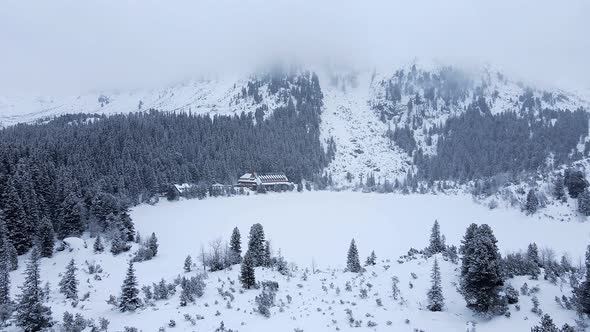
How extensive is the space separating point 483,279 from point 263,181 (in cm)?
12299

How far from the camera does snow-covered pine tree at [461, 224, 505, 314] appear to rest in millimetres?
25984

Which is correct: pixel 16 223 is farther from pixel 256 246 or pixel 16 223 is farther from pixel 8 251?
pixel 256 246

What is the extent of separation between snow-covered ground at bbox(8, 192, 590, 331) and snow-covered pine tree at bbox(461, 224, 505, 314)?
1006 mm

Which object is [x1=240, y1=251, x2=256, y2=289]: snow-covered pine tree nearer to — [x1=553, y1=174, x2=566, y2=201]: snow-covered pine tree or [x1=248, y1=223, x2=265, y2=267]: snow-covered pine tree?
Answer: [x1=248, y1=223, x2=265, y2=267]: snow-covered pine tree

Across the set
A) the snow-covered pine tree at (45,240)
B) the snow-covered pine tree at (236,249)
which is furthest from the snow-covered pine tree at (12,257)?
the snow-covered pine tree at (236,249)

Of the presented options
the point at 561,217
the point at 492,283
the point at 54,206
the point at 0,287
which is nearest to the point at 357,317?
the point at 492,283

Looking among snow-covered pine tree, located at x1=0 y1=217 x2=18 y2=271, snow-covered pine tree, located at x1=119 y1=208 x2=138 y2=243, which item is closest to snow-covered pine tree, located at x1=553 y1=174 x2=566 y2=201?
snow-covered pine tree, located at x1=119 y1=208 x2=138 y2=243

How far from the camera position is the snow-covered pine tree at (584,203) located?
3166 inches

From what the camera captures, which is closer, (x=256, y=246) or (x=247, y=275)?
(x=247, y=275)

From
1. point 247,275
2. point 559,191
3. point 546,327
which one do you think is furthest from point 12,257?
point 559,191

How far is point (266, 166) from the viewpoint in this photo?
15812 cm

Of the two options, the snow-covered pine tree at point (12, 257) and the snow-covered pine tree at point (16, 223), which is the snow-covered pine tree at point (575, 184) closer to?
the snow-covered pine tree at point (12, 257)

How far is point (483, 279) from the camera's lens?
26.1 m

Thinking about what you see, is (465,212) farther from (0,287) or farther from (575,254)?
(0,287)
